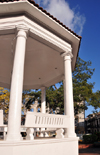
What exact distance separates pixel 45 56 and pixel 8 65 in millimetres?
3618

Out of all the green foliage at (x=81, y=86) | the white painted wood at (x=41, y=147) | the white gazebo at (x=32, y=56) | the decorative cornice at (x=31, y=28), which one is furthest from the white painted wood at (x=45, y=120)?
the green foliage at (x=81, y=86)

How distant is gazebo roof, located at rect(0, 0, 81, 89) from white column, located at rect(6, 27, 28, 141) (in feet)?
2.83

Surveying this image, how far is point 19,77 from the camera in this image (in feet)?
19.4

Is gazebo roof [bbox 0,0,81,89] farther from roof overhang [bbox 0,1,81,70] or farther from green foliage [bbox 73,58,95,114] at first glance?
green foliage [bbox 73,58,95,114]

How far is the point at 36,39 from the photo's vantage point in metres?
7.55

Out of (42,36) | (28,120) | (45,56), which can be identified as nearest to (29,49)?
(45,56)

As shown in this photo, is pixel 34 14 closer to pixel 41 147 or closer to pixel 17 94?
pixel 17 94

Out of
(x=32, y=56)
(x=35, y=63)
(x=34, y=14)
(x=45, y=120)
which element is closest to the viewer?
(x=45, y=120)

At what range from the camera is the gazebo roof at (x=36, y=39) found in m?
6.72

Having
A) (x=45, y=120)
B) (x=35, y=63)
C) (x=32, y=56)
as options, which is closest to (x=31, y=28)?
(x=32, y=56)

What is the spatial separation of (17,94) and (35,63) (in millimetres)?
6536

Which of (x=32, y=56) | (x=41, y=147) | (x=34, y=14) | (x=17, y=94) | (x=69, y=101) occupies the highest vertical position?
(x=34, y=14)

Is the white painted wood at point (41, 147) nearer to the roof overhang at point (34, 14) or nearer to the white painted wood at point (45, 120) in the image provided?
the white painted wood at point (45, 120)

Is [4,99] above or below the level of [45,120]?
above
